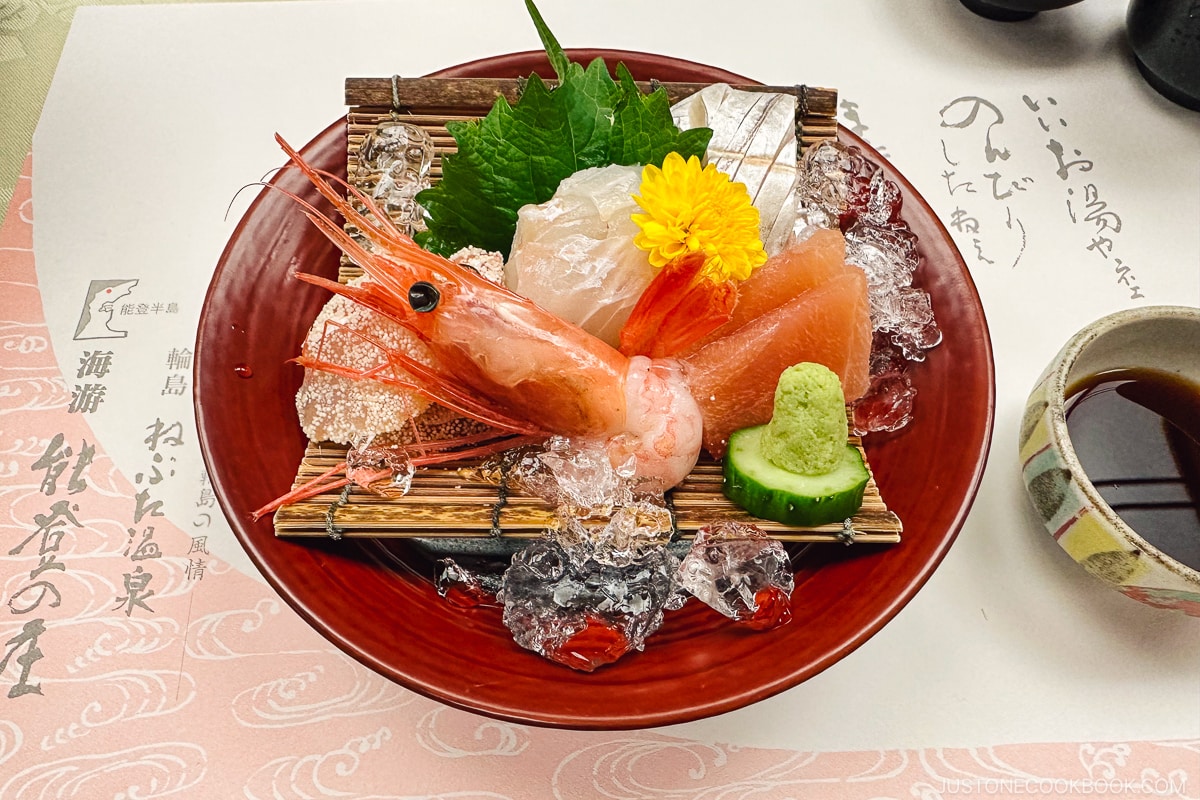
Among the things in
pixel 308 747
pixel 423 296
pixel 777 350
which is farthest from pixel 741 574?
pixel 308 747

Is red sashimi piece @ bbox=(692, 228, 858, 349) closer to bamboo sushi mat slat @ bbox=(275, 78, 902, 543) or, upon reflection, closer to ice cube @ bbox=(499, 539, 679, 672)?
bamboo sushi mat slat @ bbox=(275, 78, 902, 543)

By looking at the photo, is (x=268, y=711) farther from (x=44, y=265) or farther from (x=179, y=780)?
(x=44, y=265)

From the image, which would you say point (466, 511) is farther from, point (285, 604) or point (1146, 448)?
point (1146, 448)

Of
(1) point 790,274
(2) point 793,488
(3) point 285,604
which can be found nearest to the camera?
(2) point 793,488

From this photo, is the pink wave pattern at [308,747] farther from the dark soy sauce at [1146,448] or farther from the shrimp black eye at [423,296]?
the shrimp black eye at [423,296]

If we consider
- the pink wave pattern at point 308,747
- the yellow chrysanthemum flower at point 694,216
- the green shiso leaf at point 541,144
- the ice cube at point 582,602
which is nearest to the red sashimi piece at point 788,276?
the yellow chrysanthemum flower at point 694,216

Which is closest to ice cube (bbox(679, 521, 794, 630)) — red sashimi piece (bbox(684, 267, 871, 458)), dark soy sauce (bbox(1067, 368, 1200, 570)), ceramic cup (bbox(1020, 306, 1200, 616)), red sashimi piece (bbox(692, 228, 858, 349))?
red sashimi piece (bbox(684, 267, 871, 458))

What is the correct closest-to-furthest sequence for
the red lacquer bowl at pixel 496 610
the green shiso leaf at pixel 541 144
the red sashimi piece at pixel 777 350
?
1. the red lacquer bowl at pixel 496 610
2. the red sashimi piece at pixel 777 350
3. the green shiso leaf at pixel 541 144

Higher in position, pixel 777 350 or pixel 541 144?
pixel 541 144
